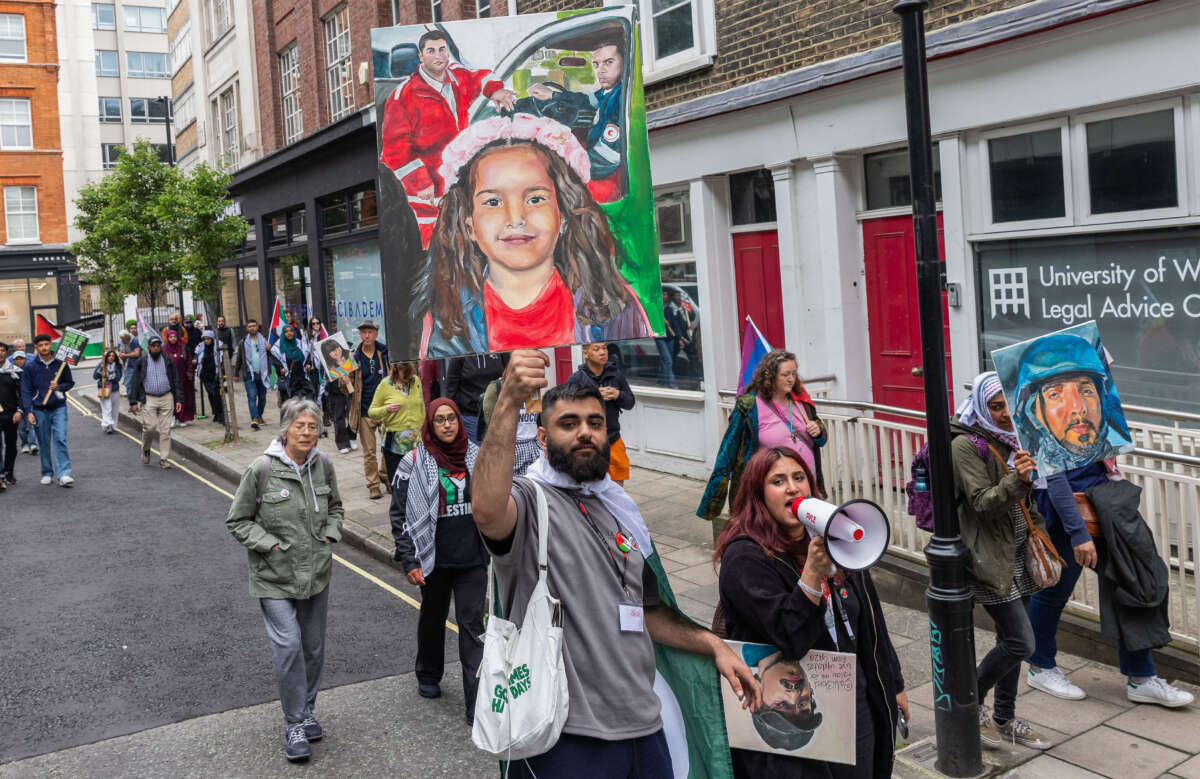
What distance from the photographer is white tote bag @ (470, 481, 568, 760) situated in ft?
10.5

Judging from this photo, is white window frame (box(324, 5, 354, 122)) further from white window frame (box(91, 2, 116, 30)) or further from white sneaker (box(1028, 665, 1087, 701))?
white window frame (box(91, 2, 116, 30))

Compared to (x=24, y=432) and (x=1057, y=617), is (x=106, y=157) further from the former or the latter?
(x=1057, y=617)

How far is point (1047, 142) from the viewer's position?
336 inches

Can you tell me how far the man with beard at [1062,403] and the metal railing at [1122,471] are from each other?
1.02 m

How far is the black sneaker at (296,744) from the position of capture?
18.9 feet

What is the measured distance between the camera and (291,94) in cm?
2484

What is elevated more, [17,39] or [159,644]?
[17,39]

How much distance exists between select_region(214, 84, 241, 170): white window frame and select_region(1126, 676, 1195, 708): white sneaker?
26174 millimetres

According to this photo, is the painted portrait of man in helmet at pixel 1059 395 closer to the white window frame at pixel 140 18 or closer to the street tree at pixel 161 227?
the street tree at pixel 161 227

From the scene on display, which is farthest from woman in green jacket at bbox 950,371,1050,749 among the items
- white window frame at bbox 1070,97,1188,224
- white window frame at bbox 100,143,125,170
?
white window frame at bbox 100,143,125,170

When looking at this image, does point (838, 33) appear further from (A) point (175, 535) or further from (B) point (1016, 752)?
(A) point (175, 535)

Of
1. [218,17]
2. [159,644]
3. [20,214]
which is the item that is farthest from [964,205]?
[20,214]

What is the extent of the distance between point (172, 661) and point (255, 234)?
2223 centimetres

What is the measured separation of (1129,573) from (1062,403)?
1.23 m
